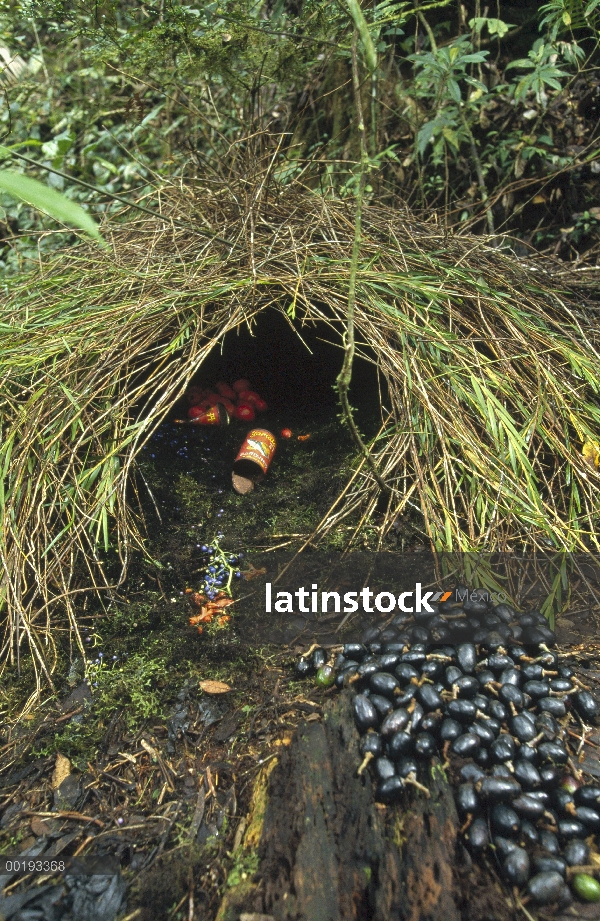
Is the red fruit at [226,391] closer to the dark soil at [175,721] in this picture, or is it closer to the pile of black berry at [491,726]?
the dark soil at [175,721]

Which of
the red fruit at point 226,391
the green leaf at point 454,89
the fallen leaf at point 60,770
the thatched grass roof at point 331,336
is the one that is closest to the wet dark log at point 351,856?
the fallen leaf at point 60,770

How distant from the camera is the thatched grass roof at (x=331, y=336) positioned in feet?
5.59

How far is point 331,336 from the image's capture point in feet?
7.45

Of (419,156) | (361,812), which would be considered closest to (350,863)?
(361,812)

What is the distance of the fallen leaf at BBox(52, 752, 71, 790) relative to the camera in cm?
140

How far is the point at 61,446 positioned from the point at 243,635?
0.74 m

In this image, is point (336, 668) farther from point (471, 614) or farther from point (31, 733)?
point (31, 733)

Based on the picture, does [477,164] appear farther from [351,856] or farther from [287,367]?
[351,856]

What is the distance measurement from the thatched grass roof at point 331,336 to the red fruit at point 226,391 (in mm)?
243

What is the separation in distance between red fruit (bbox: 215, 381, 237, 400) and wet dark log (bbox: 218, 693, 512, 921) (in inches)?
55.7

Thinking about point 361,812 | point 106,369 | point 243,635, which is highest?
point 106,369

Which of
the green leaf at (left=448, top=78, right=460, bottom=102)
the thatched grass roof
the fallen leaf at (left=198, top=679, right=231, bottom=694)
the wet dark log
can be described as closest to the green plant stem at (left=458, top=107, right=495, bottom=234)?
the green leaf at (left=448, top=78, right=460, bottom=102)

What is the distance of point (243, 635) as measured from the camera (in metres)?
1.70

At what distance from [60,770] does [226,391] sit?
1383 millimetres
